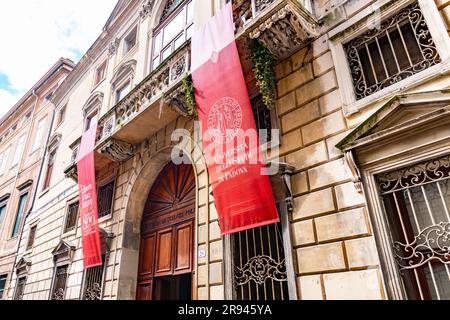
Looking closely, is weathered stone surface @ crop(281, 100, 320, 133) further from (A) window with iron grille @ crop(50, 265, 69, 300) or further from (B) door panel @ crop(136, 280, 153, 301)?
(A) window with iron grille @ crop(50, 265, 69, 300)

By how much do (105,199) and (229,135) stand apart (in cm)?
688

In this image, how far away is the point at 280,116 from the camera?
19.7ft

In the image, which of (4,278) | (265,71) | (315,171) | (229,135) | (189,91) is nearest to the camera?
(315,171)

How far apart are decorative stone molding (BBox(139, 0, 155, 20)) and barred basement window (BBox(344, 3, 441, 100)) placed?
31.3ft

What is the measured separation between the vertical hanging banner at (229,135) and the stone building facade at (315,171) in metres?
0.51

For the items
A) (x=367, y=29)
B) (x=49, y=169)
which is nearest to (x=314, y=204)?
(x=367, y=29)

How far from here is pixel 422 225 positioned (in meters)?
3.96

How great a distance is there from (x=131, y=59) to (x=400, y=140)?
429 inches

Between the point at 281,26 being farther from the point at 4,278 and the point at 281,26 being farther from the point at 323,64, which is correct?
the point at 4,278

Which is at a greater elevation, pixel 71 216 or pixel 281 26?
pixel 281 26

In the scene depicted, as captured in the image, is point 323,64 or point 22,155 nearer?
point 323,64

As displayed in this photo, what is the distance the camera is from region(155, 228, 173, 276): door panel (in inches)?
311
